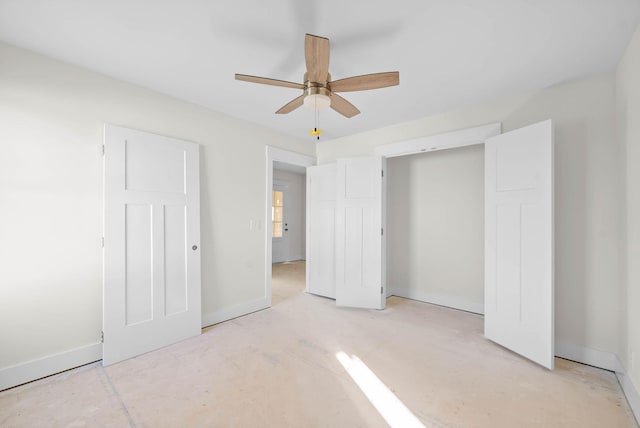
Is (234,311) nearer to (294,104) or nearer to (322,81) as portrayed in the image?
(294,104)

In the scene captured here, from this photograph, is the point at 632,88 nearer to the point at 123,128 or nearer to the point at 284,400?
the point at 284,400

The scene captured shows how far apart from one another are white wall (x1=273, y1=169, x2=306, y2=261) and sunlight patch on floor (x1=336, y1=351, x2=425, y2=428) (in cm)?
497

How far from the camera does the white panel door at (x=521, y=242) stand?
7.15 ft

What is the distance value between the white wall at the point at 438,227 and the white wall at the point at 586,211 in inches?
37.0

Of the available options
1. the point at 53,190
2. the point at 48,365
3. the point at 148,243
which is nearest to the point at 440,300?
the point at 148,243

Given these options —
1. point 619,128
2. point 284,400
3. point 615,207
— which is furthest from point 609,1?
point 284,400

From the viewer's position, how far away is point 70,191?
85.0 inches

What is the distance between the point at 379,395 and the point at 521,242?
5.74 feet

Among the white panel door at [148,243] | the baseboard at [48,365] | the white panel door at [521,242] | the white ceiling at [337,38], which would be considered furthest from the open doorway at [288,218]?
the white panel door at [521,242]

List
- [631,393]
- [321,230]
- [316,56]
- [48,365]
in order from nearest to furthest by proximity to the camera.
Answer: [316,56] < [631,393] < [48,365] < [321,230]

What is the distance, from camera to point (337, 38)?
1.84m

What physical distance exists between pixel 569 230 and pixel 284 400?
271 cm

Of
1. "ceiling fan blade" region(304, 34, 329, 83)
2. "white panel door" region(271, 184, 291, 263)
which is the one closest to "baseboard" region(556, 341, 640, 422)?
"ceiling fan blade" region(304, 34, 329, 83)

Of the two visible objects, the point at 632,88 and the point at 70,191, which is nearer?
the point at 632,88
